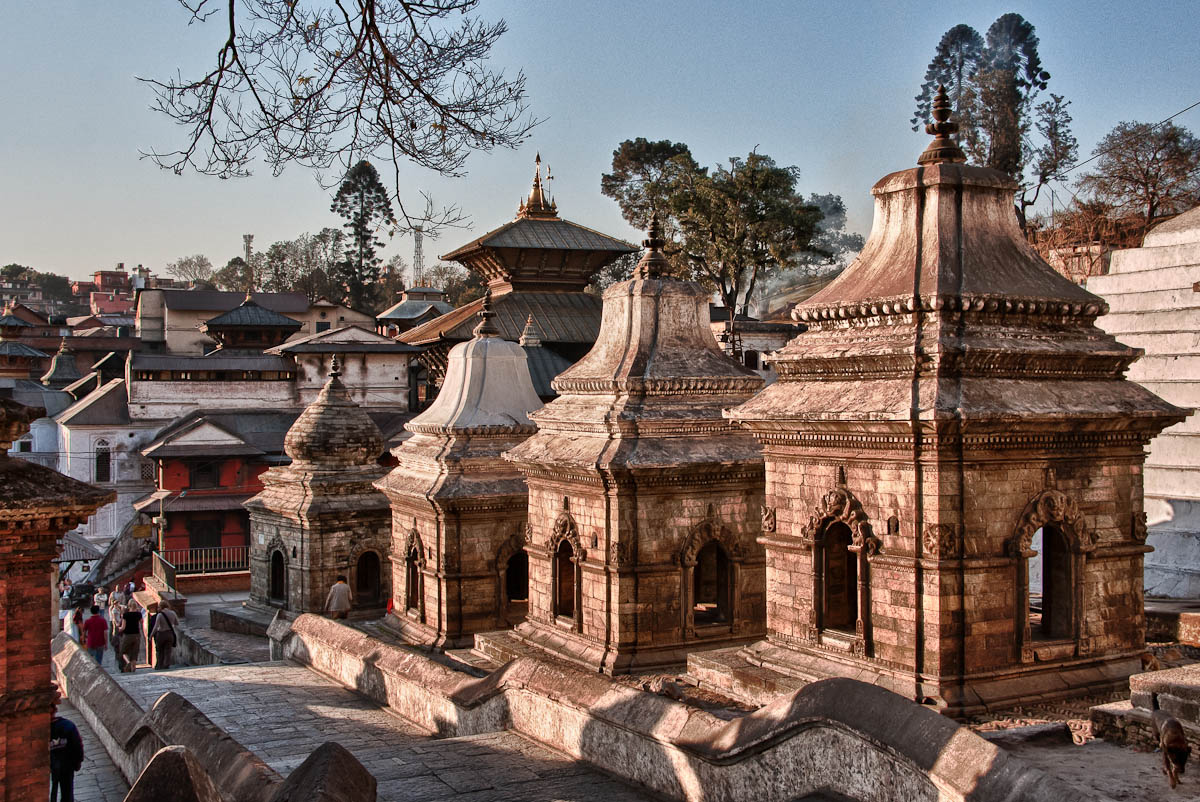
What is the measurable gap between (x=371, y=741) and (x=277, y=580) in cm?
998

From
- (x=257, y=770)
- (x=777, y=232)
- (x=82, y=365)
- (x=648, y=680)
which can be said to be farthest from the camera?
(x=82, y=365)

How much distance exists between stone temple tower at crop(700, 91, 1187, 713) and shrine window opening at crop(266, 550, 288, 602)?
13.1 m

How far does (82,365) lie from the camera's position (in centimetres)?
6125

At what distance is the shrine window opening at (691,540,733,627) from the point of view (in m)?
14.1

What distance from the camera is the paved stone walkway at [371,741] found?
10.1m

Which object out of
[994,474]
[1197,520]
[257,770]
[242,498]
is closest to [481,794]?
[257,770]

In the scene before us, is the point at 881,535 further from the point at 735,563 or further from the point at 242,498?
the point at 242,498

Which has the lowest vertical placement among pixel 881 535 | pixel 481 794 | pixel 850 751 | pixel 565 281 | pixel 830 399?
pixel 481 794

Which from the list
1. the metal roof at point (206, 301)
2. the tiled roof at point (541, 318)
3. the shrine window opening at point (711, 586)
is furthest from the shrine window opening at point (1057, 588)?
the metal roof at point (206, 301)

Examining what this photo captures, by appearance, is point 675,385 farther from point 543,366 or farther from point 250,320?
point 250,320

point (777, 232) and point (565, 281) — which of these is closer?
point (777, 232)

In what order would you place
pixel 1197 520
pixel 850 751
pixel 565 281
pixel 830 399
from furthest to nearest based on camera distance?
pixel 565 281, pixel 1197 520, pixel 830 399, pixel 850 751

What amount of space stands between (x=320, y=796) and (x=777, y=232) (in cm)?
2994

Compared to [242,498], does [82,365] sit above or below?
above
